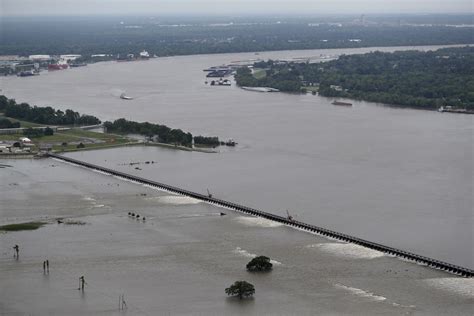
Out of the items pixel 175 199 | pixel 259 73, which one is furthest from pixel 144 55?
pixel 175 199

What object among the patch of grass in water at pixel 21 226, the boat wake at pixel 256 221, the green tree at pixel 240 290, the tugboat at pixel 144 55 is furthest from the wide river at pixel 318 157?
the tugboat at pixel 144 55

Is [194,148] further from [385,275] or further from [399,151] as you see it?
[385,275]

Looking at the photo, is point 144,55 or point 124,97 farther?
point 144,55

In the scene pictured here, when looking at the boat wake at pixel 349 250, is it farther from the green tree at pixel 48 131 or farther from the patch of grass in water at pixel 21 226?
the green tree at pixel 48 131

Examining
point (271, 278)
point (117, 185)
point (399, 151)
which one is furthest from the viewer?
point (399, 151)

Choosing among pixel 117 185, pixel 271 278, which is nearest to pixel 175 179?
pixel 117 185

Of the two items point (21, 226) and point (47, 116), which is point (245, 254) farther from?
point (47, 116)

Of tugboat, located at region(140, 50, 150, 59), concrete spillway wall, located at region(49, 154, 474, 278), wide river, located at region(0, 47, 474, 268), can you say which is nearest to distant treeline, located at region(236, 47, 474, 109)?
wide river, located at region(0, 47, 474, 268)
